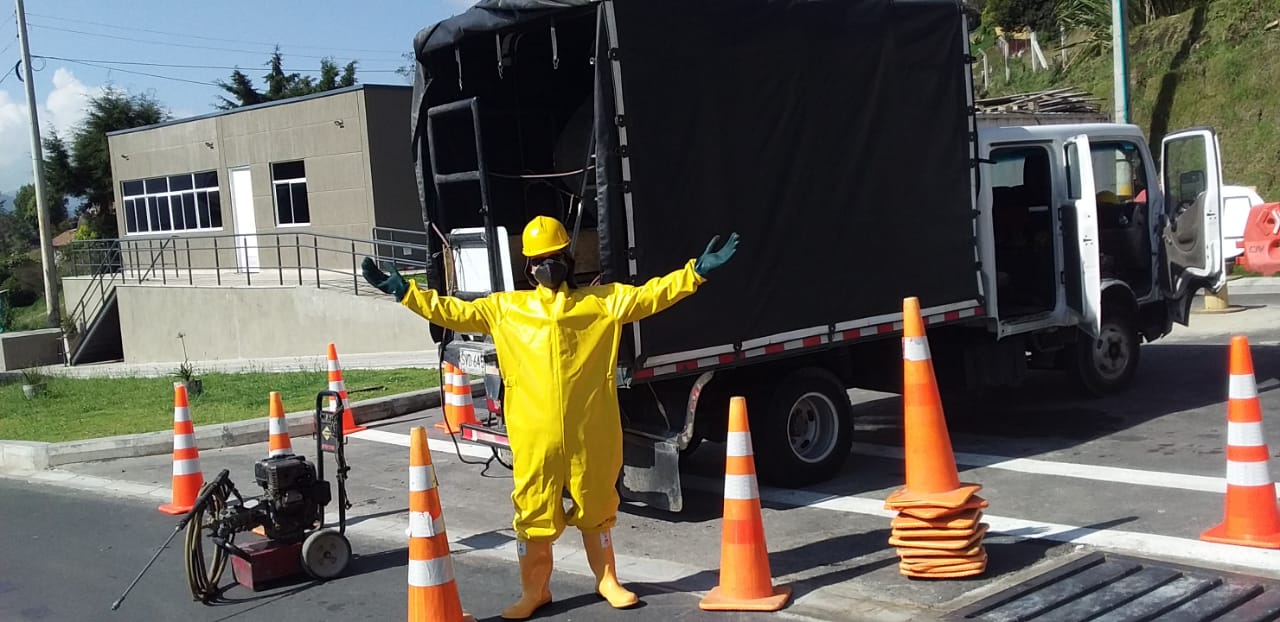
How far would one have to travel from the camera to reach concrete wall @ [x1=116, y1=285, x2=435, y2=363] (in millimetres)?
19859

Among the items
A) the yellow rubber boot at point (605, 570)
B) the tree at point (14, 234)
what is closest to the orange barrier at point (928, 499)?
the yellow rubber boot at point (605, 570)

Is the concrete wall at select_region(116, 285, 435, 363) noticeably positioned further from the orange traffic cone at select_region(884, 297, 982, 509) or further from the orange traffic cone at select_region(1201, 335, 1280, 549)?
the orange traffic cone at select_region(1201, 335, 1280, 549)

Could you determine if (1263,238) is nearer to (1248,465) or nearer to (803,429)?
(803,429)

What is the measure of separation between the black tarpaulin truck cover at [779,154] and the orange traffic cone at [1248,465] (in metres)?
2.75

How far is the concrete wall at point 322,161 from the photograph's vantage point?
91.7ft

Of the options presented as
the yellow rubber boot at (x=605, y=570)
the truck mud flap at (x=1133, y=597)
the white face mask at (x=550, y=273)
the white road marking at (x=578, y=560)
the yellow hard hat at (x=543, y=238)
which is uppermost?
the yellow hard hat at (x=543, y=238)

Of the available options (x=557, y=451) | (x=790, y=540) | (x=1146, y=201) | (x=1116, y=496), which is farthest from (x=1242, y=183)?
(x=557, y=451)

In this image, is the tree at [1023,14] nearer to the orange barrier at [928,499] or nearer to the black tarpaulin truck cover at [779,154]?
the black tarpaulin truck cover at [779,154]

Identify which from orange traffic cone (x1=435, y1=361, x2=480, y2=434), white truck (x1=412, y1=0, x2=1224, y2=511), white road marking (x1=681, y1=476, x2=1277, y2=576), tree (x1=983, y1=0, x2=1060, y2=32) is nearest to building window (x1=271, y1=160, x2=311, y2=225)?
orange traffic cone (x1=435, y1=361, x2=480, y2=434)

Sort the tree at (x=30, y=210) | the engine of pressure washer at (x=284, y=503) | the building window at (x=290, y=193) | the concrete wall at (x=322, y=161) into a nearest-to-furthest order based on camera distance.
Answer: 1. the engine of pressure washer at (x=284, y=503)
2. the concrete wall at (x=322, y=161)
3. the building window at (x=290, y=193)
4. the tree at (x=30, y=210)

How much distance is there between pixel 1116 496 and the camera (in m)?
6.93

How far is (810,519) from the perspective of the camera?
7008mm

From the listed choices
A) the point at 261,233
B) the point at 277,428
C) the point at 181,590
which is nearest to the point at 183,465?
the point at 277,428

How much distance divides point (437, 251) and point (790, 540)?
3467mm
